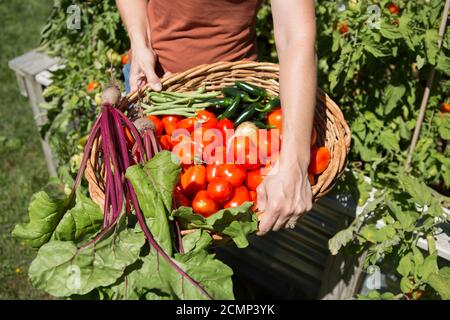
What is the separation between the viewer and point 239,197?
5.49 ft

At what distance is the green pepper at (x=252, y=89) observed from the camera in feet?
6.30

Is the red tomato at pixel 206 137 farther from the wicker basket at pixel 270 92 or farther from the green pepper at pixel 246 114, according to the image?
the wicker basket at pixel 270 92

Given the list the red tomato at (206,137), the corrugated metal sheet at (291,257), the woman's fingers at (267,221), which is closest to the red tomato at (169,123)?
the red tomato at (206,137)

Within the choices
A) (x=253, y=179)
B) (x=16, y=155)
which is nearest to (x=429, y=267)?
(x=253, y=179)

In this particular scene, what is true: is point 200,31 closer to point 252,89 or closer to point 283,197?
point 252,89

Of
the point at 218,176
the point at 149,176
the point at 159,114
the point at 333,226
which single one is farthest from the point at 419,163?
the point at 149,176

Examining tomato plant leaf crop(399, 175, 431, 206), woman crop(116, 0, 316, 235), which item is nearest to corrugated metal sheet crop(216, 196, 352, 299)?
tomato plant leaf crop(399, 175, 431, 206)

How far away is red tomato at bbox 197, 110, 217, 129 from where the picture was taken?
187 centimetres

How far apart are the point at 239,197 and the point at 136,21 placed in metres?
0.85

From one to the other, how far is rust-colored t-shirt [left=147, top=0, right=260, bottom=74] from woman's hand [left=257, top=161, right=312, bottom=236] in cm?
65

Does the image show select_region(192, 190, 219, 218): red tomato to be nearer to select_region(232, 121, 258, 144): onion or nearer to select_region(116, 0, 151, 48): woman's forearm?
select_region(232, 121, 258, 144): onion

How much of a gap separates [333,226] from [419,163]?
0.50 m
